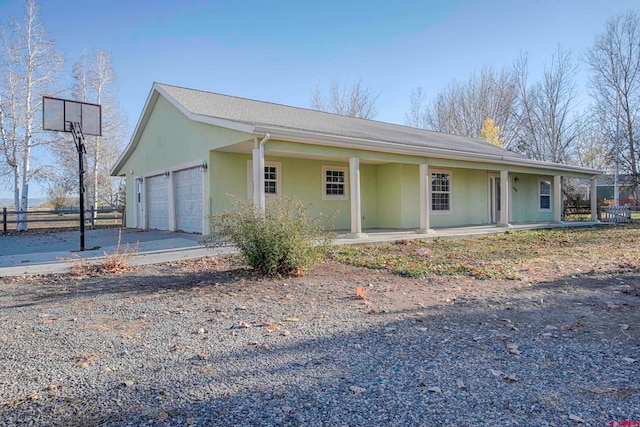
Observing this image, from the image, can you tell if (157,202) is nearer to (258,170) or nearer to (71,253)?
(71,253)

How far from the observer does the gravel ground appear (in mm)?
2344

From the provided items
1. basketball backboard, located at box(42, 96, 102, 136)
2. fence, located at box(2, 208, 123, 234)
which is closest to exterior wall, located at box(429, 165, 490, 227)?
basketball backboard, located at box(42, 96, 102, 136)

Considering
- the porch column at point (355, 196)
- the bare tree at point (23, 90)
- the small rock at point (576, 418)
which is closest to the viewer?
the small rock at point (576, 418)

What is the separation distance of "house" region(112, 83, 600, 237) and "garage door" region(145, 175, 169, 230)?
0.13 feet

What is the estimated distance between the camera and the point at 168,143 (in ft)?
44.4

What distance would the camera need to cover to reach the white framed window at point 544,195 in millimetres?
19167

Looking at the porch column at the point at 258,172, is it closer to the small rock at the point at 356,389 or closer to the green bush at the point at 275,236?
the green bush at the point at 275,236

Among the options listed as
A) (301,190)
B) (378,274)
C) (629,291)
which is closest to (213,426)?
(378,274)

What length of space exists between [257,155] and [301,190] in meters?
4.17

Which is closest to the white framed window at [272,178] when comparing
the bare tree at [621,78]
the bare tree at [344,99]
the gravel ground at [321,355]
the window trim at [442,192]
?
the window trim at [442,192]

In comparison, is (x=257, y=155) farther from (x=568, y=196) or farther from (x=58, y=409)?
(x=568, y=196)

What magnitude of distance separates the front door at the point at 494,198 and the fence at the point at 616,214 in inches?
255

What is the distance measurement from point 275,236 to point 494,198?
1430 cm

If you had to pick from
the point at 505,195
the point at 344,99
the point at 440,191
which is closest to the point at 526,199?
the point at 505,195
